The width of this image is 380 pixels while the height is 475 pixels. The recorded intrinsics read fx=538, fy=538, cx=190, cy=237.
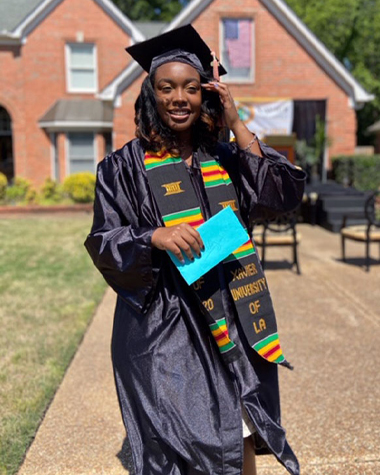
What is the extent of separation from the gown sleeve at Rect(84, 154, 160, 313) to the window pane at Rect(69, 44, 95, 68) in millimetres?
18947

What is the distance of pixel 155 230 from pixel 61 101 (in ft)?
62.1

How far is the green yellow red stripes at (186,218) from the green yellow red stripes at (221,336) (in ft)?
1.26

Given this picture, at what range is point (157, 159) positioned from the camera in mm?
2121

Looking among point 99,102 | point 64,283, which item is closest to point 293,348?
point 64,283

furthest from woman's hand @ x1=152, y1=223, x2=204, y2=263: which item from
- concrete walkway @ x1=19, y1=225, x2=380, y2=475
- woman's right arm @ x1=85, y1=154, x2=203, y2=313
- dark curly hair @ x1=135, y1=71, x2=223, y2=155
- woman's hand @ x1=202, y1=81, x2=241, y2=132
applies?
concrete walkway @ x1=19, y1=225, x2=380, y2=475

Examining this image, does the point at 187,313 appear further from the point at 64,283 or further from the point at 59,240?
the point at 59,240

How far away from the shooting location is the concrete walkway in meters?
3.01

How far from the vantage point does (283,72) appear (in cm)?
1702

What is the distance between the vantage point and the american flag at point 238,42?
54.6ft

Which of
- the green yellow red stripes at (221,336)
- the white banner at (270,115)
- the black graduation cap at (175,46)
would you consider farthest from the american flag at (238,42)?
the green yellow red stripes at (221,336)

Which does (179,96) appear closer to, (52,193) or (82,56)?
(52,193)

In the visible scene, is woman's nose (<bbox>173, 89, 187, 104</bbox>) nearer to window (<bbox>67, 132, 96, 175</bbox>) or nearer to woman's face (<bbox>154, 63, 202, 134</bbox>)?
woman's face (<bbox>154, 63, 202, 134</bbox>)

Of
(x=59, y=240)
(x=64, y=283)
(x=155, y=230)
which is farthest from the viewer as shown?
(x=59, y=240)

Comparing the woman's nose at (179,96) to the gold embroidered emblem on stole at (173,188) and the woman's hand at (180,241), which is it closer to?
the gold embroidered emblem on stole at (173,188)
